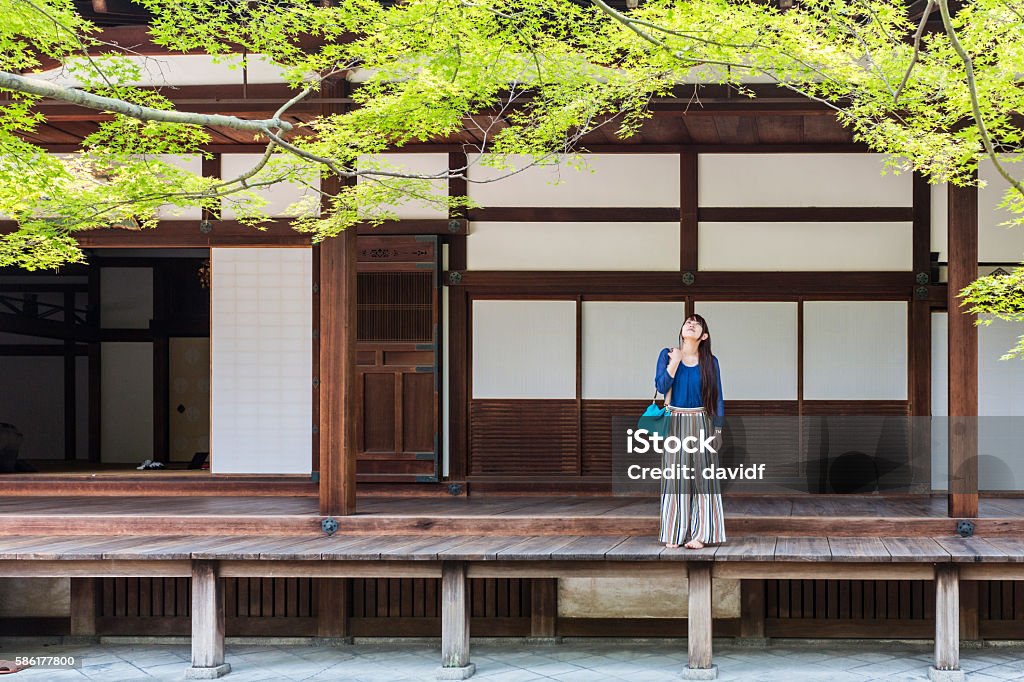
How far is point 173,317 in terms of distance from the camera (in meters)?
13.9

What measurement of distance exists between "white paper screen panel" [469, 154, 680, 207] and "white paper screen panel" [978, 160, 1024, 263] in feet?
8.20

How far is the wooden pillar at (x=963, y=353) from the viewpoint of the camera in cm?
739

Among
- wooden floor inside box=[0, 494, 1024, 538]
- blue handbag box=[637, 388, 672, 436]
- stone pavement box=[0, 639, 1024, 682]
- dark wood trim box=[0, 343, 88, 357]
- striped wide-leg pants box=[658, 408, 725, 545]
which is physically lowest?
stone pavement box=[0, 639, 1024, 682]

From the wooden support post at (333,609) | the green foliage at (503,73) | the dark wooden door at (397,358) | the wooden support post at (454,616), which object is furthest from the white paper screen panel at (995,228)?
the wooden support post at (333,609)

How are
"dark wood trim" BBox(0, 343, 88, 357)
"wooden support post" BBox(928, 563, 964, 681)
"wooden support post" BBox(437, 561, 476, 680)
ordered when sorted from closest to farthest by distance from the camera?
1. "wooden support post" BBox(928, 563, 964, 681)
2. "wooden support post" BBox(437, 561, 476, 680)
3. "dark wood trim" BBox(0, 343, 88, 357)

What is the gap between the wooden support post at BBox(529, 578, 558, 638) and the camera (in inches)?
326

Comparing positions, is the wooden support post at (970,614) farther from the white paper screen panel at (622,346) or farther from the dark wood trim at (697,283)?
the white paper screen panel at (622,346)

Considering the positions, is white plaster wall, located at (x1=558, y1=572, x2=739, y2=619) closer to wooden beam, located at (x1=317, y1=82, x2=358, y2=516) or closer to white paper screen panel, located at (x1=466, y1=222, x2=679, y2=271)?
wooden beam, located at (x1=317, y1=82, x2=358, y2=516)

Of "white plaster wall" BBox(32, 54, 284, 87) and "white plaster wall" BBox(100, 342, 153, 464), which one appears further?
"white plaster wall" BBox(100, 342, 153, 464)

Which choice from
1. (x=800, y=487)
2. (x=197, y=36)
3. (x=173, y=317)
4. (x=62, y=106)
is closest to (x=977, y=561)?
(x=800, y=487)

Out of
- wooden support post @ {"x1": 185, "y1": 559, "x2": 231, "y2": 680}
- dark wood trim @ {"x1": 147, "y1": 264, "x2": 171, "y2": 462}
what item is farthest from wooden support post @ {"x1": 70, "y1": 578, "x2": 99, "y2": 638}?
dark wood trim @ {"x1": 147, "y1": 264, "x2": 171, "y2": 462}

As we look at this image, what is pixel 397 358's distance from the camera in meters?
9.30

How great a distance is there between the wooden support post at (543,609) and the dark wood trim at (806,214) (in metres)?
3.33

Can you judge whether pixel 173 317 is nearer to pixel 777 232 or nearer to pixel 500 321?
pixel 500 321
